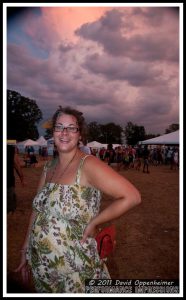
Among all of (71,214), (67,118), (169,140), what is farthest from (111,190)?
(169,140)

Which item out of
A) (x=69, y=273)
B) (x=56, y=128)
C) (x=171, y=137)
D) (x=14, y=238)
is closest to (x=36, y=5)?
(x=56, y=128)

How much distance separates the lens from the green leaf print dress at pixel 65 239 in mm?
1627

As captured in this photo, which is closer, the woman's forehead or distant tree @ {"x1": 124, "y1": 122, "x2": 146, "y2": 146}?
the woman's forehead

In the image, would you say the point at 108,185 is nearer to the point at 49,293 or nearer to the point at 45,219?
the point at 45,219

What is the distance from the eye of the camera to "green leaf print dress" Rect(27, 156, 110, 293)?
1627 mm

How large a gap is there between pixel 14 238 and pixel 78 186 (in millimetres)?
3747

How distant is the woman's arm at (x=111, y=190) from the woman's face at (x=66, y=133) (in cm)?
26

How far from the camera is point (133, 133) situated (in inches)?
3433

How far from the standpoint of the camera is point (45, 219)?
171cm

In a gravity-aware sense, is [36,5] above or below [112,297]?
above

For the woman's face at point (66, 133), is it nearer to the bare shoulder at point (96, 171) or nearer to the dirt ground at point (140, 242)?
the bare shoulder at point (96, 171)

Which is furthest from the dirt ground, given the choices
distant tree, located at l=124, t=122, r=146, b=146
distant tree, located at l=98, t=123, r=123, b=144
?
distant tree, located at l=98, t=123, r=123, b=144

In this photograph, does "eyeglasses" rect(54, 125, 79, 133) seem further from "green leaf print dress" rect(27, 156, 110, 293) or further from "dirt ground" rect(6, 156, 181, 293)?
"dirt ground" rect(6, 156, 181, 293)

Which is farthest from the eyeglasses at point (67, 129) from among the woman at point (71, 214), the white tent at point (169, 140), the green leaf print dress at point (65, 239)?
the white tent at point (169, 140)
